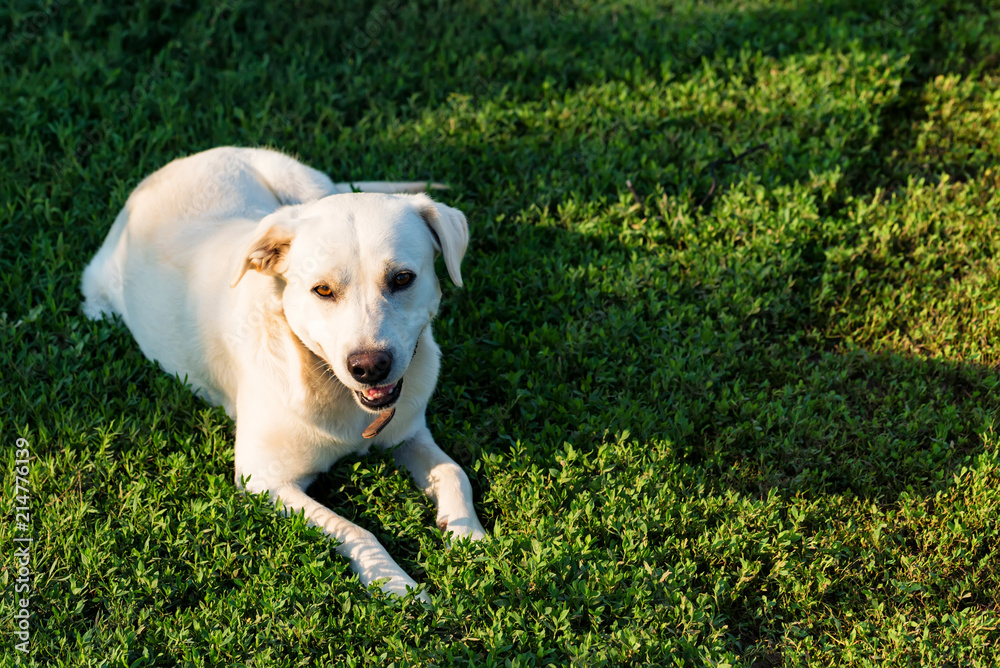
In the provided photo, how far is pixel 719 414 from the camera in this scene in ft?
13.5

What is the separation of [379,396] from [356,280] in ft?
1.56

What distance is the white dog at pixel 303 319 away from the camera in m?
3.20

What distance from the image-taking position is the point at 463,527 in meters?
3.47

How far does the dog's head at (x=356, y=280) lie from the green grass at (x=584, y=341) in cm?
77

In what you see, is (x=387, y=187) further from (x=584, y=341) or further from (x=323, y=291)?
(x=323, y=291)

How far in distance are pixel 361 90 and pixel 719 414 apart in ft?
12.2

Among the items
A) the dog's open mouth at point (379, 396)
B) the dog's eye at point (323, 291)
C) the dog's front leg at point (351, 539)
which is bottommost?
the dog's front leg at point (351, 539)

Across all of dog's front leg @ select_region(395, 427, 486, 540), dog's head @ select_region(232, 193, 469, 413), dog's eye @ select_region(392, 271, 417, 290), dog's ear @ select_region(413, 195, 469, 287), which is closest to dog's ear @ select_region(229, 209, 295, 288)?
dog's head @ select_region(232, 193, 469, 413)

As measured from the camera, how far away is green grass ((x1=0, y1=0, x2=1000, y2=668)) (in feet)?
10.4

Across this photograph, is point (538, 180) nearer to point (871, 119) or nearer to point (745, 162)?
point (745, 162)

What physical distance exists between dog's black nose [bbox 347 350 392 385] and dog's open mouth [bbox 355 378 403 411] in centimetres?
13

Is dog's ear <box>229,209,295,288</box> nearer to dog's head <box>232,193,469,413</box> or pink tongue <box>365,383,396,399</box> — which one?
dog's head <box>232,193,469,413</box>

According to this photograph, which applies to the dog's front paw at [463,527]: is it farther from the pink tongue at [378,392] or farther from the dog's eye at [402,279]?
the dog's eye at [402,279]

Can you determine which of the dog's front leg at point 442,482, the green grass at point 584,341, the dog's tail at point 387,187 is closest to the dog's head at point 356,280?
the dog's front leg at point 442,482
